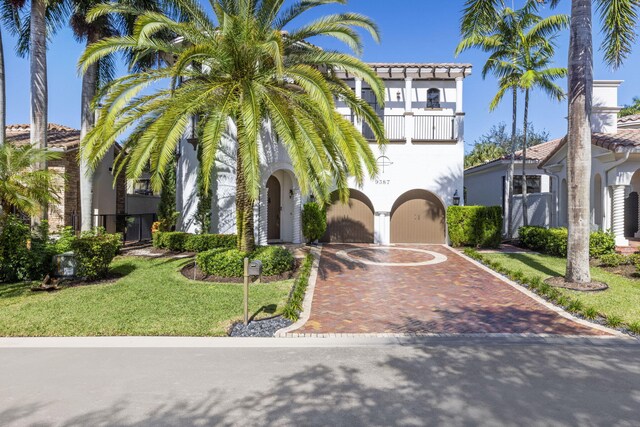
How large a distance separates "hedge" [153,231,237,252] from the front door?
Result: 115 inches

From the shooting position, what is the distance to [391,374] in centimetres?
487

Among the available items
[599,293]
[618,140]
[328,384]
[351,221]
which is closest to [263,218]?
[351,221]

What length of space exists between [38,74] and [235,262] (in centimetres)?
943

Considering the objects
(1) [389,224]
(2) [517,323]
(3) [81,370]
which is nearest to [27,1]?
(3) [81,370]

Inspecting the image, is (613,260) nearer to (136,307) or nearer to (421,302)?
(421,302)

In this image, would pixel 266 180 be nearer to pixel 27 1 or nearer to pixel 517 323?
pixel 27 1

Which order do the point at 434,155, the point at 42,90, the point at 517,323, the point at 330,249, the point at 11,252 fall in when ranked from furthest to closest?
the point at 434,155 < the point at 330,249 < the point at 42,90 < the point at 11,252 < the point at 517,323

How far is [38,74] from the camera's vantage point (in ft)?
41.3

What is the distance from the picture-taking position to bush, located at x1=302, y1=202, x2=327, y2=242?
16.2m

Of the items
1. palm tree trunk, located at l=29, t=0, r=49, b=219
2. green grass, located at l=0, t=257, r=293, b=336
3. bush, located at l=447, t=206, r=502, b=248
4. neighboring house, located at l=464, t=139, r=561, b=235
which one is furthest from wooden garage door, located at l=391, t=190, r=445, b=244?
palm tree trunk, located at l=29, t=0, r=49, b=219

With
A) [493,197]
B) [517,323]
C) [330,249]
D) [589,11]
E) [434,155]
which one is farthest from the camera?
[493,197]

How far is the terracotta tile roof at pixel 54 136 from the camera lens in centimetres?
1564

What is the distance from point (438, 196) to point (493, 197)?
7159 mm

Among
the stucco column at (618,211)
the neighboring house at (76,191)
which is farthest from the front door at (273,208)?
the stucco column at (618,211)
